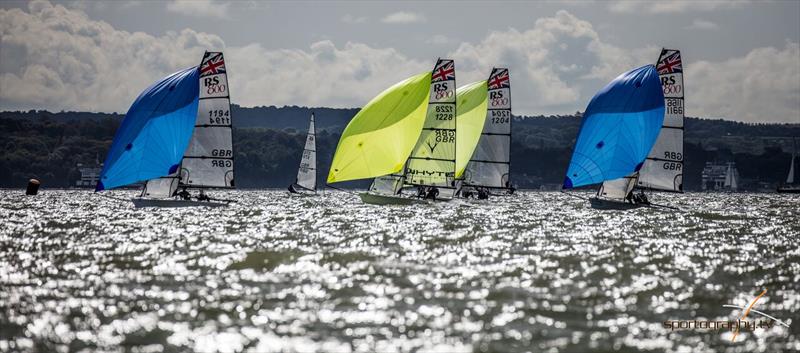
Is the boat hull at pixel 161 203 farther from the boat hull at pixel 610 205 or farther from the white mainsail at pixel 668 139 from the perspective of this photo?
the white mainsail at pixel 668 139

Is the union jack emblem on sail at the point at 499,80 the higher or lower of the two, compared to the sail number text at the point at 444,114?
higher

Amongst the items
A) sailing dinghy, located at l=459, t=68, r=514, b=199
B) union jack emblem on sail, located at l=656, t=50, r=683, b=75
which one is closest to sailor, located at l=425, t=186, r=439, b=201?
sailing dinghy, located at l=459, t=68, r=514, b=199

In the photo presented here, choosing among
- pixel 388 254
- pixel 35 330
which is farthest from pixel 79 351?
pixel 388 254

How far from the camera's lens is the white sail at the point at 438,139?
52438 millimetres

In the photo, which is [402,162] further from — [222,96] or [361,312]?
[361,312]

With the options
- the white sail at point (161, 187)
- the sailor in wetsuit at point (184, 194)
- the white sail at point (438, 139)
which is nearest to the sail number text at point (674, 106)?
the white sail at point (438, 139)

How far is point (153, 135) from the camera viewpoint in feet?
145

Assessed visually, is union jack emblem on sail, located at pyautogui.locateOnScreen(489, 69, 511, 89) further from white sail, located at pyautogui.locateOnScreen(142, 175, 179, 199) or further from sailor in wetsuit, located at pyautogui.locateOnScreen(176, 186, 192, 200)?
white sail, located at pyautogui.locateOnScreen(142, 175, 179, 199)

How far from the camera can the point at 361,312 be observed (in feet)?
47.8

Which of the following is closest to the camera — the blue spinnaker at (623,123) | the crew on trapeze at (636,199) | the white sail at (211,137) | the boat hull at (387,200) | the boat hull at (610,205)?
the white sail at (211,137)

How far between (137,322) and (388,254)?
10.0m

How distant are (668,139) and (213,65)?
23305 mm

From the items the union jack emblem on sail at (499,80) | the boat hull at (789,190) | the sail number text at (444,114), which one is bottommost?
the boat hull at (789,190)

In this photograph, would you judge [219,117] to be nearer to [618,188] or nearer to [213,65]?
[213,65]
